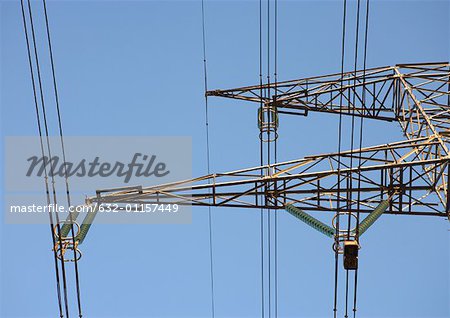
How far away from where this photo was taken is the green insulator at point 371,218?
1019 cm

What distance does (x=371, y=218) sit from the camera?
35.7 feet

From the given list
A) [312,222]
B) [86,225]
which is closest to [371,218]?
[312,222]

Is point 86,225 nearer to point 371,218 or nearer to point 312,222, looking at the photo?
point 312,222

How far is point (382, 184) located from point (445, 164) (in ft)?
5.51

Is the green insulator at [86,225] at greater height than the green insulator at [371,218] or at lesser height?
lesser

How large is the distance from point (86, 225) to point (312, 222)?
14.9 ft

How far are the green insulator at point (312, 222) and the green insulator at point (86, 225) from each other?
13.9 feet

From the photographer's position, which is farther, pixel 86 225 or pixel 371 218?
pixel 86 225

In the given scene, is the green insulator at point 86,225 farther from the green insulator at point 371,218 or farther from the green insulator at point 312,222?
the green insulator at point 371,218

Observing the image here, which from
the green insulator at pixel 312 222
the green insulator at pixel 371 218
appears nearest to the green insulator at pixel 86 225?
the green insulator at pixel 312 222

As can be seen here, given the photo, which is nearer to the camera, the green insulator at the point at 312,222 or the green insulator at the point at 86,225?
the green insulator at the point at 312,222

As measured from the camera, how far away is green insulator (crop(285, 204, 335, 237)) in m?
10.2

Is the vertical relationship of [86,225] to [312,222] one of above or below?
below

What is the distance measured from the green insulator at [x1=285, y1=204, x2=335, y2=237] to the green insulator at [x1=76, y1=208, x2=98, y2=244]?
4243 mm
